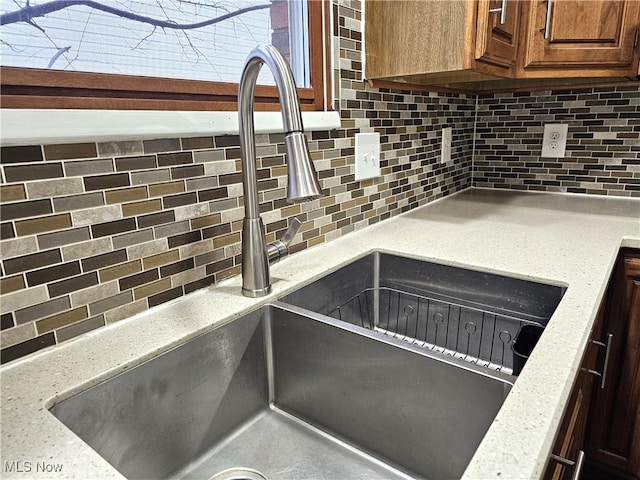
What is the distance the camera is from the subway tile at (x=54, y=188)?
612 mm

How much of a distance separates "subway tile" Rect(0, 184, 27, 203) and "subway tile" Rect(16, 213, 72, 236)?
32 millimetres

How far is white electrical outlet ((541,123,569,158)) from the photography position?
177 centimetres

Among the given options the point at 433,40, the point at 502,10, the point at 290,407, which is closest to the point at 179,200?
the point at 290,407

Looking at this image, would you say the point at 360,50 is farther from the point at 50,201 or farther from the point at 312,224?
the point at 50,201

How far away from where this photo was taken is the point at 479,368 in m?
0.61

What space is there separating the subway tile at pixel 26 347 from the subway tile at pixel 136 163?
0.28 metres

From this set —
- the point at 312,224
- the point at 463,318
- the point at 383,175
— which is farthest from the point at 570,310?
the point at 383,175

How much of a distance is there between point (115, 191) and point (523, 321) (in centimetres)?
83

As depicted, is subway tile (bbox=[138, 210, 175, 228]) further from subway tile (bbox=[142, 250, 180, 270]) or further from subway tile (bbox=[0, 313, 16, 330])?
subway tile (bbox=[0, 313, 16, 330])

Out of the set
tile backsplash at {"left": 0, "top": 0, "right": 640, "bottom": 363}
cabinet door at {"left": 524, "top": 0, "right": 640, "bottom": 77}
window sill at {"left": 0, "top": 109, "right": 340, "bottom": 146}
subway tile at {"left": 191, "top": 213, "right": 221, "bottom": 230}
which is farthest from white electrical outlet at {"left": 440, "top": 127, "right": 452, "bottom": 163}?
subway tile at {"left": 191, "top": 213, "right": 221, "bottom": 230}

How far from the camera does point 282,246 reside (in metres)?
0.90

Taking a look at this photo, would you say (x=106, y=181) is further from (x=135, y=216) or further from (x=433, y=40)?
(x=433, y=40)

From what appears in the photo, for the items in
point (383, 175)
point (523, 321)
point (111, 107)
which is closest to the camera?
point (111, 107)

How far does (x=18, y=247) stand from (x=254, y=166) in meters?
0.37
